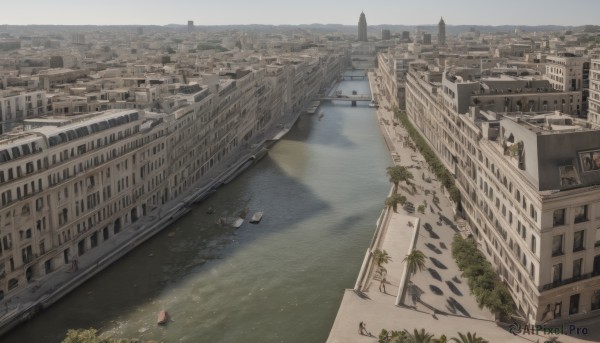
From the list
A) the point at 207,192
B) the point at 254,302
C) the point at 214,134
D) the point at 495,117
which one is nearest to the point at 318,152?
the point at 214,134

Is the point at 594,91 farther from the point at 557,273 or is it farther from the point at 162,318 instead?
the point at 162,318

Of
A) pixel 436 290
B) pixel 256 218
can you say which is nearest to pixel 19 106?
pixel 256 218

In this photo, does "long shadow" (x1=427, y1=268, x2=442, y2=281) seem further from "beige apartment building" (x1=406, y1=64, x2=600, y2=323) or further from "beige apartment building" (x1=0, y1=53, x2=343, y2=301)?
"beige apartment building" (x1=0, y1=53, x2=343, y2=301)

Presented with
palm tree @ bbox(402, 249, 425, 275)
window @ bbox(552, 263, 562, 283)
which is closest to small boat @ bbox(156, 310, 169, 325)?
palm tree @ bbox(402, 249, 425, 275)

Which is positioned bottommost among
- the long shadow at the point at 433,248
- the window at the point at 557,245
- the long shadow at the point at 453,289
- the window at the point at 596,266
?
the long shadow at the point at 453,289

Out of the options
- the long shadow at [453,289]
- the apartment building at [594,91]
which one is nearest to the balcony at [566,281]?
the long shadow at [453,289]

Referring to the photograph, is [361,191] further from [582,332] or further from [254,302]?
[582,332]

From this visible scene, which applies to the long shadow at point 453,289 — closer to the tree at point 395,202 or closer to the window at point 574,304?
the window at point 574,304
